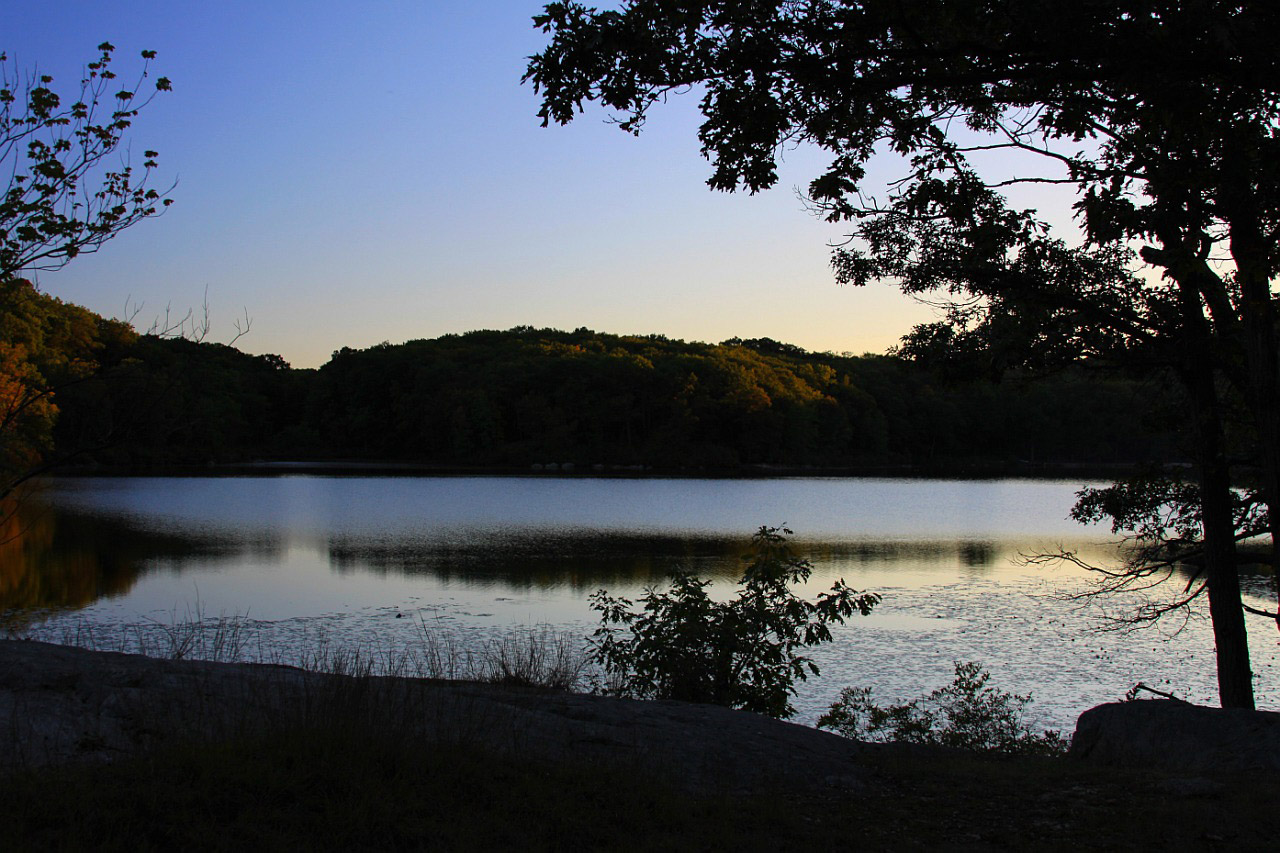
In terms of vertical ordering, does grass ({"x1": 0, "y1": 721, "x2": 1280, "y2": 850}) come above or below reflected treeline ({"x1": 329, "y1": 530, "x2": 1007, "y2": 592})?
above

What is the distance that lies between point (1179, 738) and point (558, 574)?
15.9 metres

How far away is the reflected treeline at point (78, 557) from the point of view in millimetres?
17359

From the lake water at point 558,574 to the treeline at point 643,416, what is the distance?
4606cm

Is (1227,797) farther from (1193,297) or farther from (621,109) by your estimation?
(1193,297)

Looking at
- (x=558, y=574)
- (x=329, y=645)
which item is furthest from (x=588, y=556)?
(x=329, y=645)

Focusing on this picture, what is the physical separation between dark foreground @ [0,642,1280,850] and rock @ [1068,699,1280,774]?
1.73 feet

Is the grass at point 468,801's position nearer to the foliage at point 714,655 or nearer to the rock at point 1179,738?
the rock at point 1179,738

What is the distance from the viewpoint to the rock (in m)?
6.13

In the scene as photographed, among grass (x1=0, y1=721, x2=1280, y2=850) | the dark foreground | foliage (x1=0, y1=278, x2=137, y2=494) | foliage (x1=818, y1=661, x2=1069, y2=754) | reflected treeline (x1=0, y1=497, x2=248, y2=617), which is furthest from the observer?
reflected treeline (x1=0, y1=497, x2=248, y2=617)

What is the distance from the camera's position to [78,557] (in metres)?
22.5

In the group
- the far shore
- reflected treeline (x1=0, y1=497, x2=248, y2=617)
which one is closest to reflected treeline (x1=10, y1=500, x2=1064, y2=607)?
reflected treeline (x1=0, y1=497, x2=248, y2=617)

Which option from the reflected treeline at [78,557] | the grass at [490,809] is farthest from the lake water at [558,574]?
the grass at [490,809]

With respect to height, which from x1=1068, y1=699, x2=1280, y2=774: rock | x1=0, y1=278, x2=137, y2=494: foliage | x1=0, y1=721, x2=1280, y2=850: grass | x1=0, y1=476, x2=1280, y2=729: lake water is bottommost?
x1=0, y1=476, x2=1280, y2=729: lake water

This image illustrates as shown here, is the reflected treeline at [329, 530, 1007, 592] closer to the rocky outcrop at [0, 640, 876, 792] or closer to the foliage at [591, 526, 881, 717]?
the foliage at [591, 526, 881, 717]
